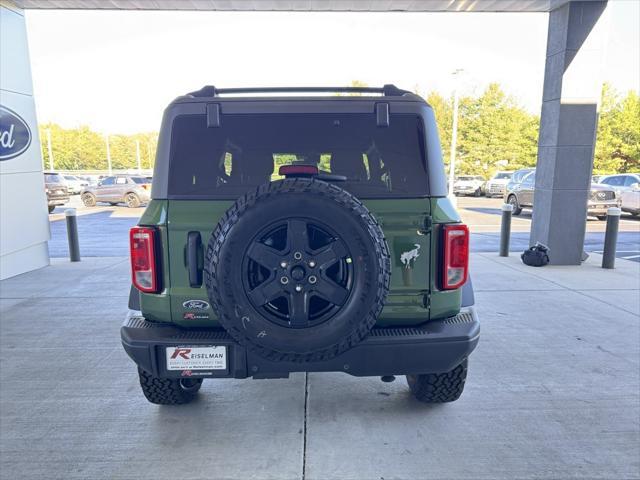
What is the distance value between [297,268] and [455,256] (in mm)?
944

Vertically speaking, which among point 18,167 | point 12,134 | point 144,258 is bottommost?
point 144,258

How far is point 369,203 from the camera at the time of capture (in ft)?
8.22

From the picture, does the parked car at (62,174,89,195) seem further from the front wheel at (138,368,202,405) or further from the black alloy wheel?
the black alloy wheel

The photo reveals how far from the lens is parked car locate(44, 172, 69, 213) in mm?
18141

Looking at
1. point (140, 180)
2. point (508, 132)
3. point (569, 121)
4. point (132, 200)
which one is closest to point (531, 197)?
point (569, 121)

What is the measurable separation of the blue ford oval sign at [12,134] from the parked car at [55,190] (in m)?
Result: 12.1

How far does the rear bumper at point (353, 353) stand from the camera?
7.97 ft

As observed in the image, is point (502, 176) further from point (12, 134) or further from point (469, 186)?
point (12, 134)

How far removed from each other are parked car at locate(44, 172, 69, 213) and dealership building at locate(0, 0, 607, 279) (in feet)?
38.9

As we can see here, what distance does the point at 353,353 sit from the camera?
242cm

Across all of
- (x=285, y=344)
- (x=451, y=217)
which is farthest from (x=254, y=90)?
(x=285, y=344)

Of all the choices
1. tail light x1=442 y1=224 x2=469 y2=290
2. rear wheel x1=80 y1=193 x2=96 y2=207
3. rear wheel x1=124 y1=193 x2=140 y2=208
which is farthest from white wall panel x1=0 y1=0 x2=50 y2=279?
rear wheel x1=80 y1=193 x2=96 y2=207

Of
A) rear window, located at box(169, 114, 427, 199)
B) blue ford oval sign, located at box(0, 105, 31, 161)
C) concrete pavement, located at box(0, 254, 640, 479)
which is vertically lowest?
concrete pavement, located at box(0, 254, 640, 479)

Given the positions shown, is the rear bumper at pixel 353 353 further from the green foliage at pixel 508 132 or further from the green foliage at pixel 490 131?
the green foliage at pixel 490 131
